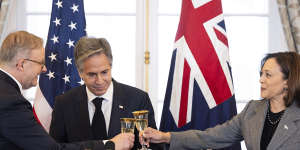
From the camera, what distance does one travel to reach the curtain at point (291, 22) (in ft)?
12.8

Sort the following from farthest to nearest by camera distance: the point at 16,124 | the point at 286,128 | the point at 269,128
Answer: the point at 269,128 → the point at 286,128 → the point at 16,124

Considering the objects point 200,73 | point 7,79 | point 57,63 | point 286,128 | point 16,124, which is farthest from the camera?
point 57,63

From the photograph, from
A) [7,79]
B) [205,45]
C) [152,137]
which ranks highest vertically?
[205,45]

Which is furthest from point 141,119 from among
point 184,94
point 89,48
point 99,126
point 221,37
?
point 221,37

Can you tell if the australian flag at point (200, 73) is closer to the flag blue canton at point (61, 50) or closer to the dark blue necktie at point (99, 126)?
the flag blue canton at point (61, 50)

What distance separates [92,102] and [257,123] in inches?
45.3

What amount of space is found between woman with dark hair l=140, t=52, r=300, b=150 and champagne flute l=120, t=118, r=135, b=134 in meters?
0.14

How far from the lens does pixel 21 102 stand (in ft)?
6.58

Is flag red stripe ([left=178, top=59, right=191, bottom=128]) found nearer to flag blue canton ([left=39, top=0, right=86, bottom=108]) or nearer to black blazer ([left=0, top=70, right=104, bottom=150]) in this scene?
flag blue canton ([left=39, top=0, right=86, bottom=108])

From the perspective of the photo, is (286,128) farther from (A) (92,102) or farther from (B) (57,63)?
(B) (57,63)

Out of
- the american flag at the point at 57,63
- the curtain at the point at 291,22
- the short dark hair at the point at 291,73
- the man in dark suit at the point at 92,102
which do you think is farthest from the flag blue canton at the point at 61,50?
the curtain at the point at 291,22

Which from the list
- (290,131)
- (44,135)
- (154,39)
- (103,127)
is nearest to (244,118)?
(290,131)

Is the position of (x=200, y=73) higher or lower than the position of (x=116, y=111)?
higher

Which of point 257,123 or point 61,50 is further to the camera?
point 61,50
